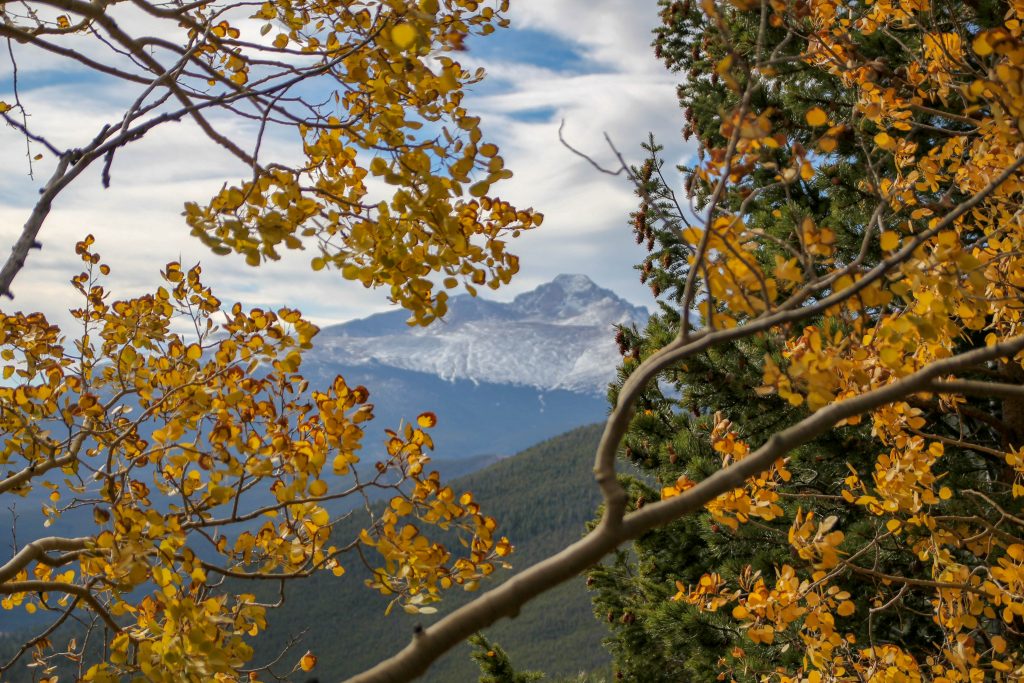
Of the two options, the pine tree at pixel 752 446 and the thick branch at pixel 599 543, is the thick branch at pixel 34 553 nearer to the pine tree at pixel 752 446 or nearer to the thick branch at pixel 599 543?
the thick branch at pixel 599 543

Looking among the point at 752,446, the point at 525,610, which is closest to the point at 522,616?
the point at 525,610

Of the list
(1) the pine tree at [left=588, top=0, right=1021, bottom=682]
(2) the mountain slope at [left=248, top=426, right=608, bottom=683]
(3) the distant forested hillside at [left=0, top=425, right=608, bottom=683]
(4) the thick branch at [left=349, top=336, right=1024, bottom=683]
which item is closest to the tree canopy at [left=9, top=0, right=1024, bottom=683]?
(4) the thick branch at [left=349, top=336, right=1024, bottom=683]

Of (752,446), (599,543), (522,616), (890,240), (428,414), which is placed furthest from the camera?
(522,616)

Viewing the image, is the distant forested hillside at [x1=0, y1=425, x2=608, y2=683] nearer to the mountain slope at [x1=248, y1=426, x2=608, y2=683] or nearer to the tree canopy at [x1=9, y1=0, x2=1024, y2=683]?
the mountain slope at [x1=248, y1=426, x2=608, y2=683]

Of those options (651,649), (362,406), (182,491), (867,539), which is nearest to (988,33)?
(362,406)

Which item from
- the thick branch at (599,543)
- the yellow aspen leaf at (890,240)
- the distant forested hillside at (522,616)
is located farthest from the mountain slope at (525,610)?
the thick branch at (599,543)

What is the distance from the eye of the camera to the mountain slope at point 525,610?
9281cm

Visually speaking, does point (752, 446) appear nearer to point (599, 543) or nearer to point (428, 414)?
point (428, 414)

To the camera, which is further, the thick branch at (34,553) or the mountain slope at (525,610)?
the mountain slope at (525,610)

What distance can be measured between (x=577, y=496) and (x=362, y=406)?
427 ft

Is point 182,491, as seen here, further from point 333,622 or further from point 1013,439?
point 333,622

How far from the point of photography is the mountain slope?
92812 millimetres

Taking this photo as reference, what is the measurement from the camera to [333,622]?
4363 inches

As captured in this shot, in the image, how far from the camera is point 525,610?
299ft
